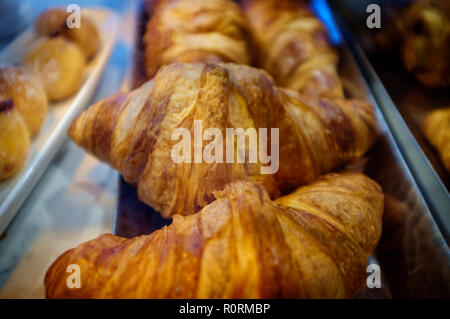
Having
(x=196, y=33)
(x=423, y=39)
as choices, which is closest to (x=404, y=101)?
(x=423, y=39)

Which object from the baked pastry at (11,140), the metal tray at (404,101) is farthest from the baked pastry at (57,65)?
the metal tray at (404,101)

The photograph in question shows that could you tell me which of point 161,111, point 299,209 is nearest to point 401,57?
point 299,209

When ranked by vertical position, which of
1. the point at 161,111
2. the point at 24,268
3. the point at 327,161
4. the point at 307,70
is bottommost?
the point at 24,268

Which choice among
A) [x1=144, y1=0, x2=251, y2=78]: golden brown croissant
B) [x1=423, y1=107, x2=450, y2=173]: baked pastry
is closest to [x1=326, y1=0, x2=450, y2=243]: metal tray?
[x1=423, y1=107, x2=450, y2=173]: baked pastry

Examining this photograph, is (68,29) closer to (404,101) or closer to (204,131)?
(204,131)

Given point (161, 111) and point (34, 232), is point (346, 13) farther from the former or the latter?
point (34, 232)
